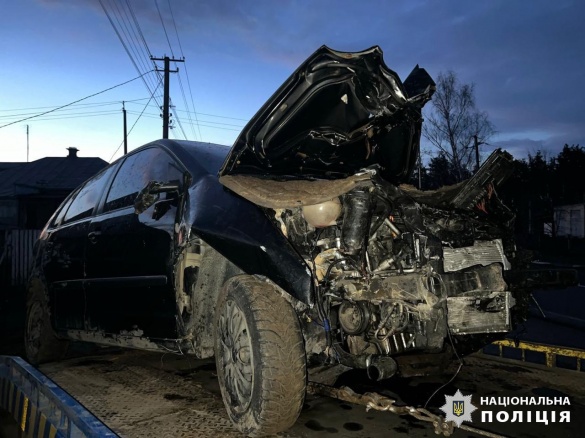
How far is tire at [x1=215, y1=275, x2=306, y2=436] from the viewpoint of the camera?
7.40 ft

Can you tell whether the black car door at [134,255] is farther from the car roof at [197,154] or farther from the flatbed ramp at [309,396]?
the flatbed ramp at [309,396]

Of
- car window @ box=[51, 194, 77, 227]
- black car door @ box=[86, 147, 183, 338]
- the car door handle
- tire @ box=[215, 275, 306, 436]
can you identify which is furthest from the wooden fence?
tire @ box=[215, 275, 306, 436]

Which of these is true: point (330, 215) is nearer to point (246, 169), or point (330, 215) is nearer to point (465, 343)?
point (246, 169)

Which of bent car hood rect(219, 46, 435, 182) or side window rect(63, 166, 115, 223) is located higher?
bent car hood rect(219, 46, 435, 182)

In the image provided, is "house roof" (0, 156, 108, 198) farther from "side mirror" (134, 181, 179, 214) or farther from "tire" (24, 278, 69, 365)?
"side mirror" (134, 181, 179, 214)

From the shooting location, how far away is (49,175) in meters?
25.5

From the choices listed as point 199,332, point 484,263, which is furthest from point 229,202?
point 484,263

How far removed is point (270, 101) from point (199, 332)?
1380 mm

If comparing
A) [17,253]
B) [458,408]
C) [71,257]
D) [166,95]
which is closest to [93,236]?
[71,257]

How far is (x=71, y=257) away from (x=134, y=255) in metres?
1.13

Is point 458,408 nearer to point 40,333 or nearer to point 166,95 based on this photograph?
point 40,333

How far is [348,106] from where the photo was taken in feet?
8.71

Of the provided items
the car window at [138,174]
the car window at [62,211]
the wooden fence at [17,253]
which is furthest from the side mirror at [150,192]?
the wooden fence at [17,253]

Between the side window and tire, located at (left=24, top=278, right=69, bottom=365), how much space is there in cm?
71
